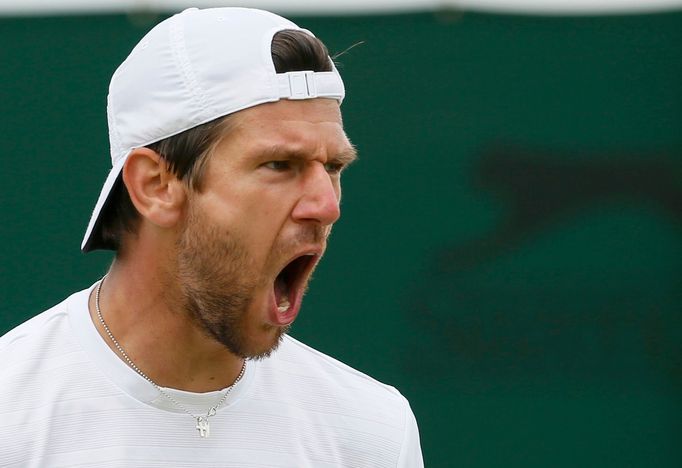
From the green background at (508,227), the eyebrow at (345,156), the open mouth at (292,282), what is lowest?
the green background at (508,227)

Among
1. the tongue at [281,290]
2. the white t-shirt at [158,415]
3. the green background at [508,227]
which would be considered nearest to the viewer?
the white t-shirt at [158,415]

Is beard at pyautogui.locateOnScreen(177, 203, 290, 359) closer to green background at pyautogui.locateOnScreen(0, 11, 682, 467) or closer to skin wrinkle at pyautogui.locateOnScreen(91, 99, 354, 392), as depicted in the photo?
skin wrinkle at pyautogui.locateOnScreen(91, 99, 354, 392)

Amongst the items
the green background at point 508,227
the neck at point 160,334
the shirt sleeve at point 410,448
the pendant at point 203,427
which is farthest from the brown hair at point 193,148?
the green background at point 508,227

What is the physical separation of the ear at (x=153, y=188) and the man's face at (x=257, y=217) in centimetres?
3

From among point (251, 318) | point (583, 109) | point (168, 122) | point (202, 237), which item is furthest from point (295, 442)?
point (583, 109)

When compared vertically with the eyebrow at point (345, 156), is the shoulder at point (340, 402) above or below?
below

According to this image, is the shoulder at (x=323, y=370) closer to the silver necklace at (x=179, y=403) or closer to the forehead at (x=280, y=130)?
the silver necklace at (x=179, y=403)

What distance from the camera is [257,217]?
2.28 metres

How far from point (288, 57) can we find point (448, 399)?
2008 millimetres

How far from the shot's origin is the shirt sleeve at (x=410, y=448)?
8.14 ft

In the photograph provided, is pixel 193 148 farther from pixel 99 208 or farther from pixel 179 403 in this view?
pixel 179 403

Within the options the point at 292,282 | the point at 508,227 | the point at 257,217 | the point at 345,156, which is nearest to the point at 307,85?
the point at 345,156

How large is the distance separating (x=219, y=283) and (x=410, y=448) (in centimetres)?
50

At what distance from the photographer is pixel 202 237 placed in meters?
2.32
